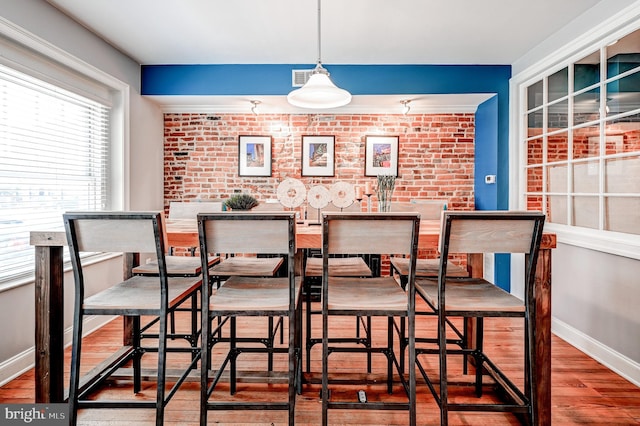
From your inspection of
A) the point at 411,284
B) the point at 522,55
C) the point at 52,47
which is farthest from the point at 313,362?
the point at 522,55

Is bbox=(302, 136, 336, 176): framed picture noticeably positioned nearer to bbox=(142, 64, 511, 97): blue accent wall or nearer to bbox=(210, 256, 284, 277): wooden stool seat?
bbox=(142, 64, 511, 97): blue accent wall

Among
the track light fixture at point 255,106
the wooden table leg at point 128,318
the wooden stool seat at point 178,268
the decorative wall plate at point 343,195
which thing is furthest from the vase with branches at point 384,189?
the track light fixture at point 255,106

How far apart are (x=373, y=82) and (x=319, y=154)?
41.6 inches

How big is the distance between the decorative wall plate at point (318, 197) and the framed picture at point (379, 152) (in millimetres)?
2117

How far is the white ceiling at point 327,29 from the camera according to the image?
250 centimetres

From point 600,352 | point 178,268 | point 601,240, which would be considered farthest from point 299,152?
point 600,352

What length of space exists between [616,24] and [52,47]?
3790 mm

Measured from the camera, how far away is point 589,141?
2.63 metres

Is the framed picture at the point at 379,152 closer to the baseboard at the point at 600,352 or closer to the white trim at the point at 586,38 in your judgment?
the white trim at the point at 586,38

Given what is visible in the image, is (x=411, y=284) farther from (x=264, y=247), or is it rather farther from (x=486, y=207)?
(x=486, y=207)

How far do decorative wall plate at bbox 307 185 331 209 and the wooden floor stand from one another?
1.05 meters

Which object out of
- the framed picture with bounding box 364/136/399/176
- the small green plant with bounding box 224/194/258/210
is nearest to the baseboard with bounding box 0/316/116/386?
the small green plant with bounding box 224/194/258/210

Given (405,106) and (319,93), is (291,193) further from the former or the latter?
(405,106)

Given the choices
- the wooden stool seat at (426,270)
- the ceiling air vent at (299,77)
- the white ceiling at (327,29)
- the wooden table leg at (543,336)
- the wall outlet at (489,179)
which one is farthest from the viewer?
the wall outlet at (489,179)
